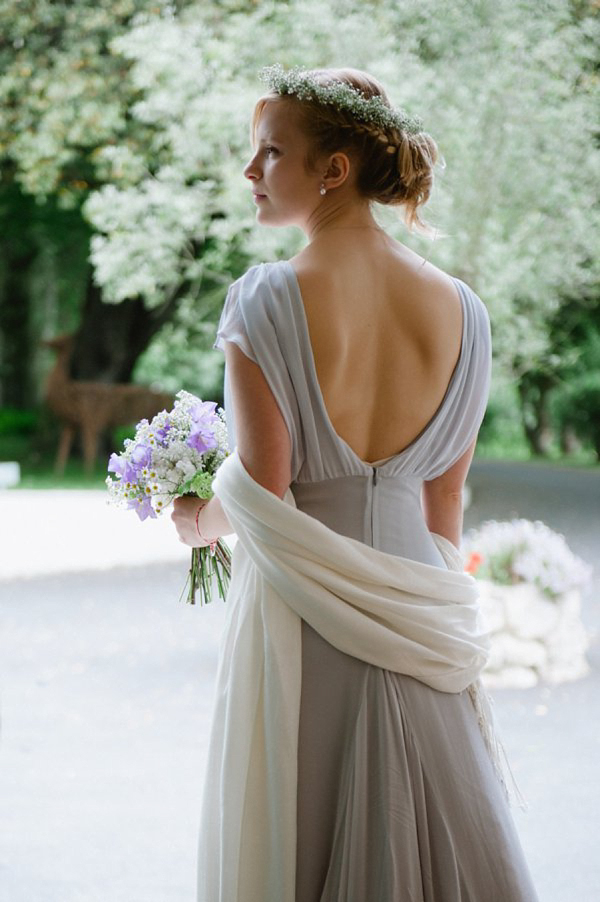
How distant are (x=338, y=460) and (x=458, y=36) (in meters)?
6.18

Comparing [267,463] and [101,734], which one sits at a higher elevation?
[267,463]

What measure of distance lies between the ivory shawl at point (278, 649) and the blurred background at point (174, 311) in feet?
1.97

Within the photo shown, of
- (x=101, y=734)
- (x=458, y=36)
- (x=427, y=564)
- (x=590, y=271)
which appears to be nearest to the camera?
(x=427, y=564)

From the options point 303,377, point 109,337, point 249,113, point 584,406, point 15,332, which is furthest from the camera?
point 15,332

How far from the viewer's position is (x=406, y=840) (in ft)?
4.35

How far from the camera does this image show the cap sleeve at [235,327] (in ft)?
4.42

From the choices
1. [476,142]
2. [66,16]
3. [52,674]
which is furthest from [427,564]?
[66,16]

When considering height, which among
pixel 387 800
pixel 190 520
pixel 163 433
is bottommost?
pixel 387 800

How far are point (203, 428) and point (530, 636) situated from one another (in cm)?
295

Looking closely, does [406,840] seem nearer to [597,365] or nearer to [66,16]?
[66,16]

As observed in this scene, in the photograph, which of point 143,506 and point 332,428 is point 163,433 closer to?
point 143,506

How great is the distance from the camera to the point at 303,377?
4.38 ft

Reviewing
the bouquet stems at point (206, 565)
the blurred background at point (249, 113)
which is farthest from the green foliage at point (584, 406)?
the bouquet stems at point (206, 565)

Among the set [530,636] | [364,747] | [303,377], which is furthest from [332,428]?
[530,636]
